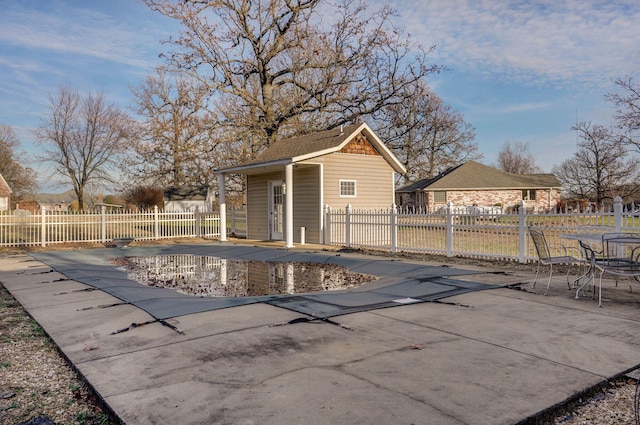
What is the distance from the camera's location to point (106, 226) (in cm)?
1861

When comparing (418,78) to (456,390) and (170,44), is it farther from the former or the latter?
(456,390)

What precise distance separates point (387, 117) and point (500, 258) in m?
16.9

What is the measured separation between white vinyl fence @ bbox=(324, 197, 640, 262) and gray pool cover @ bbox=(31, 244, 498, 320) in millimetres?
2155

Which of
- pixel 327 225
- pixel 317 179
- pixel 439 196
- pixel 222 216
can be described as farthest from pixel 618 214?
pixel 439 196

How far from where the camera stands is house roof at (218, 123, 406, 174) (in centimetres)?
1530

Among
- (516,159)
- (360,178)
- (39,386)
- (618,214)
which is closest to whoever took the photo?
(39,386)

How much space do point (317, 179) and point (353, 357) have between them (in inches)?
476

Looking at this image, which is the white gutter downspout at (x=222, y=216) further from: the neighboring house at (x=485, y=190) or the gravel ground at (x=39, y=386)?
the neighboring house at (x=485, y=190)

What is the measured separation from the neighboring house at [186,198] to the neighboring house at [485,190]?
60.5ft

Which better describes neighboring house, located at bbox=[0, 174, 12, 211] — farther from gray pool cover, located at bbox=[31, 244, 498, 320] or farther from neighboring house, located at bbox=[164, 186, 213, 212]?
gray pool cover, located at bbox=[31, 244, 498, 320]

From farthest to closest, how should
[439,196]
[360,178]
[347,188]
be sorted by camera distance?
[439,196]
[360,178]
[347,188]

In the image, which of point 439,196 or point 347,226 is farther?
point 439,196

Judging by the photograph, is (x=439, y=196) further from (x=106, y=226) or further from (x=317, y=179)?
(x=106, y=226)

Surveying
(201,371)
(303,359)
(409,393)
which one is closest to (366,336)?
(303,359)
